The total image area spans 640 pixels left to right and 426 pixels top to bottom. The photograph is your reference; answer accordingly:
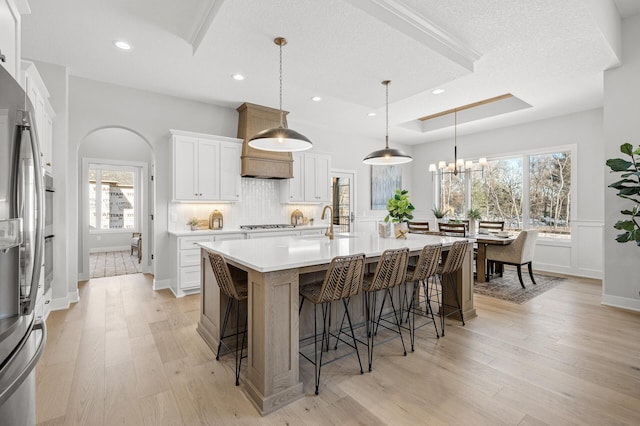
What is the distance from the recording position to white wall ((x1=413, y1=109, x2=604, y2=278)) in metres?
5.37

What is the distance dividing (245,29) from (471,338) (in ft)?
11.4

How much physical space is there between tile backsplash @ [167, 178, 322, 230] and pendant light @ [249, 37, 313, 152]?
2.31 metres

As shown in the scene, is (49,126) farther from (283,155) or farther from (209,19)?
(283,155)

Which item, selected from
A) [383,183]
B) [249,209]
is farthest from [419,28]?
[383,183]

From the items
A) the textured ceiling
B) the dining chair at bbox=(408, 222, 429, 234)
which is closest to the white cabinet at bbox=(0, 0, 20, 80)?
the textured ceiling

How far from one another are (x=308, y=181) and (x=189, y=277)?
106 inches

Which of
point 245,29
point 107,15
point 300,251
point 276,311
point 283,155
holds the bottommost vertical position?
point 276,311

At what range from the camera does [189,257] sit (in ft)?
14.5

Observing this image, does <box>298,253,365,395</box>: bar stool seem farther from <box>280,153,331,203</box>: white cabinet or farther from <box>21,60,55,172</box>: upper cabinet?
<box>280,153,331,203</box>: white cabinet

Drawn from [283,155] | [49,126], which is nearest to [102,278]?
[49,126]

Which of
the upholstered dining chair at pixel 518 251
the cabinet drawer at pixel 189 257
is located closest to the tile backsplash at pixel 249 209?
the cabinet drawer at pixel 189 257

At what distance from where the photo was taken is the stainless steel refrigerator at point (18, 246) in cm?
109

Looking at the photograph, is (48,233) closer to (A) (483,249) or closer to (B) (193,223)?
(B) (193,223)

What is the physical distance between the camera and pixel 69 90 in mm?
4105
